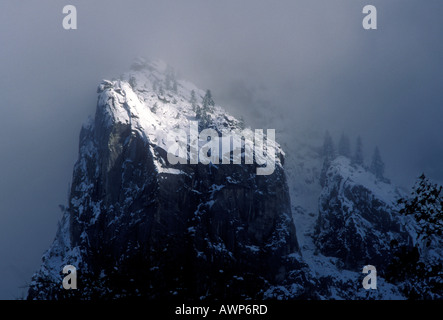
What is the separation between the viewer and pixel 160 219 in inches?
4828

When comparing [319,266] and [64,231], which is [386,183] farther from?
[64,231]

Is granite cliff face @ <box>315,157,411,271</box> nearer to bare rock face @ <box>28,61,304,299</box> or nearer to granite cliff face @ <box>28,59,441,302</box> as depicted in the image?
granite cliff face @ <box>28,59,441,302</box>

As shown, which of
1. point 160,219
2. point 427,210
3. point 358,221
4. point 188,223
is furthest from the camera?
point 358,221

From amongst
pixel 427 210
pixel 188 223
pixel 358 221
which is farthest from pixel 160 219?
pixel 427 210

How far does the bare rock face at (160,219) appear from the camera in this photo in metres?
120

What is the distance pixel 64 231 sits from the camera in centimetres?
14612

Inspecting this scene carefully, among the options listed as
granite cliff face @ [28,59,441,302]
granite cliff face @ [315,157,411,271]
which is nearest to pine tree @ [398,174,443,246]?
granite cliff face @ [28,59,441,302]

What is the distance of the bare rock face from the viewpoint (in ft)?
393

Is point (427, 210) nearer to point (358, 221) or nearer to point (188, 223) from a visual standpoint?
point (188, 223)

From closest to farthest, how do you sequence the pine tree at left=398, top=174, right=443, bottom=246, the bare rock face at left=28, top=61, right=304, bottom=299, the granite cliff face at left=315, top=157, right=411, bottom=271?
the pine tree at left=398, top=174, right=443, bottom=246 < the bare rock face at left=28, top=61, right=304, bottom=299 < the granite cliff face at left=315, top=157, right=411, bottom=271

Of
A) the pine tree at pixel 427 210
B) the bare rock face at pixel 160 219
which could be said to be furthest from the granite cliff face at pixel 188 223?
the pine tree at pixel 427 210

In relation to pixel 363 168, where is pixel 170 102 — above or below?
above
